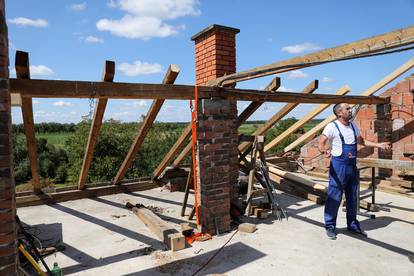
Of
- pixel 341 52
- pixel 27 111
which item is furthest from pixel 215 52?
pixel 27 111

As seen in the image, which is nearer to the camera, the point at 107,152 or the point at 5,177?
the point at 5,177

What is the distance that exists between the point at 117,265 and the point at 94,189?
393 cm

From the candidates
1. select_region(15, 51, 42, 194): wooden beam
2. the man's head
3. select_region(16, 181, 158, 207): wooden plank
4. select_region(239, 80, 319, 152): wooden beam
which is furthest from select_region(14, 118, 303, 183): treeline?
the man's head

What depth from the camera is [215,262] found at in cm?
386

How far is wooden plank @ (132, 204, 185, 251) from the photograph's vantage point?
423 cm

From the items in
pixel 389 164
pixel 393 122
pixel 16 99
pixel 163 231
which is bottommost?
pixel 163 231

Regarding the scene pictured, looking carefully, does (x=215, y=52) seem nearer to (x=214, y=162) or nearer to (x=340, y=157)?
(x=214, y=162)

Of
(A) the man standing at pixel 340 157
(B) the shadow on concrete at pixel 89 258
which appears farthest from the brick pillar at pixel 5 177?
(A) the man standing at pixel 340 157

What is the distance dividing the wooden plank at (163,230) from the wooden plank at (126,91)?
197 centimetres

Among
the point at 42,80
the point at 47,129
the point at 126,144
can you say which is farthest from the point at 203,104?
the point at 47,129

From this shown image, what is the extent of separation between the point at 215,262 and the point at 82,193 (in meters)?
4.57

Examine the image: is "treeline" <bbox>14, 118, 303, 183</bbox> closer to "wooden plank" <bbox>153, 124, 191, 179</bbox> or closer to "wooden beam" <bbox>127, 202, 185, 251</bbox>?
"wooden plank" <bbox>153, 124, 191, 179</bbox>

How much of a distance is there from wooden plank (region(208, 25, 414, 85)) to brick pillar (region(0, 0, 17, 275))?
112 inches

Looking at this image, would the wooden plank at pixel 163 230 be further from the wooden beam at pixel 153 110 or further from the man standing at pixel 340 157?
the man standing at pixel 340 157
